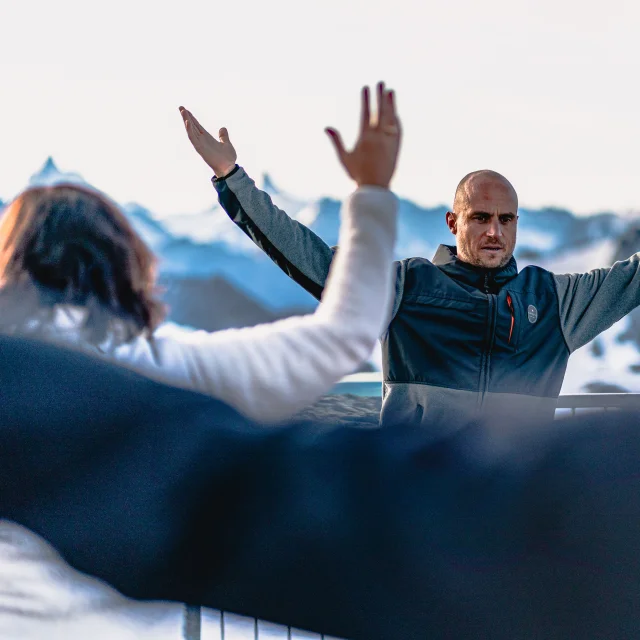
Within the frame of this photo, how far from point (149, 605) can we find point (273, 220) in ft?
3.30

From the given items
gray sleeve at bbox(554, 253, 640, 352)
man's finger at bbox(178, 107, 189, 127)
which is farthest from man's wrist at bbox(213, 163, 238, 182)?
gray sleeve at bbox(554, 253, 640, 352)

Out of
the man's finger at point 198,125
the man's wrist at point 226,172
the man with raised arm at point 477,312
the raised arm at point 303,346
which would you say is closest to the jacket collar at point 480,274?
the man with raised arm at point 477,312

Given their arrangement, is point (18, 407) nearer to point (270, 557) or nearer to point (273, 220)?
point (270, 557)

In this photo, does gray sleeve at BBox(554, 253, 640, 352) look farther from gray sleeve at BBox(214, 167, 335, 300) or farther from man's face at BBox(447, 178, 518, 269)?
gray sleeve at BBox(214, 167, 335, 300)

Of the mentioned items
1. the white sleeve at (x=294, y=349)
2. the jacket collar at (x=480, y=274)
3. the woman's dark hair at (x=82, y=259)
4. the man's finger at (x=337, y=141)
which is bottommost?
the white sleeve at (x=294, y=349)

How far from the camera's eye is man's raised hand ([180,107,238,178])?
1.60 meters

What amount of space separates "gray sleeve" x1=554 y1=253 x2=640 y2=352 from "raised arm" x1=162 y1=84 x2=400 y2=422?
119 centimetres

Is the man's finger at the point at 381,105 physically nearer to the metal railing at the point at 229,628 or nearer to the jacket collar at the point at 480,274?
the metal railing at the point at 229,628

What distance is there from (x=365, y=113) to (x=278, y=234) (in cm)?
83

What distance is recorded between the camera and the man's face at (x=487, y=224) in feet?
6.95

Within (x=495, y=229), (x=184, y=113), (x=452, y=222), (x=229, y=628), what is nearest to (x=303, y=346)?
(x=229, y=628)

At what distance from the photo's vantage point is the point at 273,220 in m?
1.91

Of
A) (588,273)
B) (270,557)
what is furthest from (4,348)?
(588,273)

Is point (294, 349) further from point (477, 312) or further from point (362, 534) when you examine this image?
point (477, 312)
